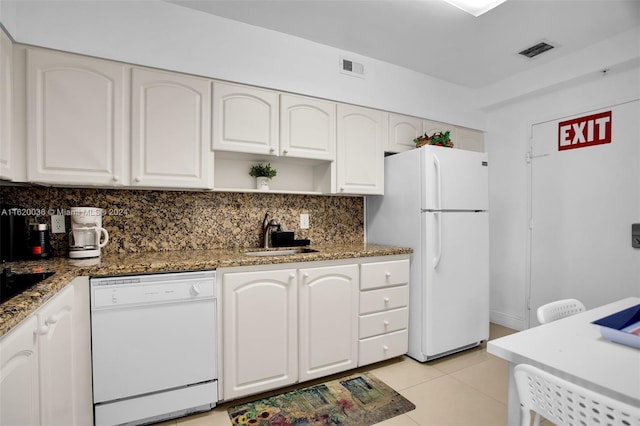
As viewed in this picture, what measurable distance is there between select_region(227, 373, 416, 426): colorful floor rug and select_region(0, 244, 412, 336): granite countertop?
0.88 metres

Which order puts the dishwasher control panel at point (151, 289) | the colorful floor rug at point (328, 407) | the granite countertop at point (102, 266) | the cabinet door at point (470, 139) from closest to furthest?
the granite countertop at point (102, 266)
the dishwasher control panel at point (151, 289)
the colorful floor rug at point (328, 407)
the cabinet door at point (470, 139)

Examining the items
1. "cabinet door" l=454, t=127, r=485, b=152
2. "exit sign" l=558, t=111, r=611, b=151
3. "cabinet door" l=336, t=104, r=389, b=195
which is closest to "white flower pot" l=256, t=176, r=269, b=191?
"cabinet door" l=336, t=104, r=389, b=195

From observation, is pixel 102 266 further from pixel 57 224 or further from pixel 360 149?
pixel 360 149

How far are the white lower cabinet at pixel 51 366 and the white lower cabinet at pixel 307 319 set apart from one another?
0.68 meters

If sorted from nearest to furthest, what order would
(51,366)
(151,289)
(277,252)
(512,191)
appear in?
(51,366) < (151,289) < (277,252) < (512,191)

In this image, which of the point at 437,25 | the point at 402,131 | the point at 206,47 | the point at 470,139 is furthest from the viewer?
the point at 470,139

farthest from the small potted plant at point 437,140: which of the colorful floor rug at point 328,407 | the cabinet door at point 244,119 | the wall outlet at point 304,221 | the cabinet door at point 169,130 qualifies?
the colorful floor rug at point 328,407

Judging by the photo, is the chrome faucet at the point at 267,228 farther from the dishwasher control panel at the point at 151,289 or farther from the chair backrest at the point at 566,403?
the chair backrest at the point at 566,403

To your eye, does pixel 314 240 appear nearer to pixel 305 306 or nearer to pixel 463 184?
pixel 305 306

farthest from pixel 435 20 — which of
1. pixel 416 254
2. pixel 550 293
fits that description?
pixel 550 293

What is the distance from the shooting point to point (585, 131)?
112 inches

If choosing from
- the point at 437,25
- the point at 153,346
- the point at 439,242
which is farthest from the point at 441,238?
the point at 153,346

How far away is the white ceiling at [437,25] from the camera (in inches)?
85.0

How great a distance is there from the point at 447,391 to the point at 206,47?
2816 mm
